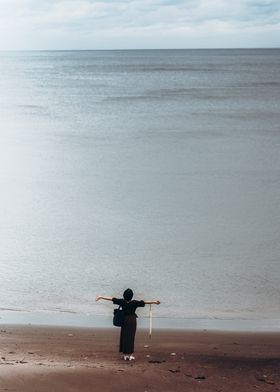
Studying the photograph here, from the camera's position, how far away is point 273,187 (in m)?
26.3

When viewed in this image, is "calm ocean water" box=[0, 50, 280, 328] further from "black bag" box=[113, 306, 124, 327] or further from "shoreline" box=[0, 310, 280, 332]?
"black bag" box=[113, 306, 124, 327]

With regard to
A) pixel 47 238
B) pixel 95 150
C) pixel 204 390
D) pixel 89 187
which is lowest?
pixel 204 390

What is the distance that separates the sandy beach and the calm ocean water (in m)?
1.84

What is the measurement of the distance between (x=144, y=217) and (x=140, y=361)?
11.4 m

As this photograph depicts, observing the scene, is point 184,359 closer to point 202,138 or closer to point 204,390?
point 204,390

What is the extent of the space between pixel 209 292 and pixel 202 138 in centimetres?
2563

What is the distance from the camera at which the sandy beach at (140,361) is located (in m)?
9.20

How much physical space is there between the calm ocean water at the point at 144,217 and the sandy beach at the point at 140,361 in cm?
184

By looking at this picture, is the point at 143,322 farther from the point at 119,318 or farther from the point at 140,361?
the point at 119,318

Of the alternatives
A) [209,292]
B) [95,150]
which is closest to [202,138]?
[95,150]

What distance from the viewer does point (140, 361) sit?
10.4m

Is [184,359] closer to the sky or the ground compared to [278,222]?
closer to the ground

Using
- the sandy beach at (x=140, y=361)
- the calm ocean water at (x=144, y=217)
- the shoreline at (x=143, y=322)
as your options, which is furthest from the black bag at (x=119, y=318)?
the calm ocean water at (x=144, y=217)

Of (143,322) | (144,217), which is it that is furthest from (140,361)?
(144,217)
